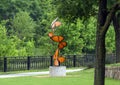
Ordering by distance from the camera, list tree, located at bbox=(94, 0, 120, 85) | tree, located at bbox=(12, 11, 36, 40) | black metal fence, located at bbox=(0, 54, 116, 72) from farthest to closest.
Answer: tree, located at bbox=(12, 11, 36, 40) → black metal fence, located at bbox=(0, 54, 116, 72) → tree, located at bbox=(94, 0, 120, 85)

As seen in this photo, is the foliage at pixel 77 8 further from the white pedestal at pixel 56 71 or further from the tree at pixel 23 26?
the tree at pixel 23 26

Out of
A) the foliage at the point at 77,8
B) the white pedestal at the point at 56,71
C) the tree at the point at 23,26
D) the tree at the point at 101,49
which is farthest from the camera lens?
the tree at the point at 23,26

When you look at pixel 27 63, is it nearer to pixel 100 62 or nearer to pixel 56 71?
pixel 56 71

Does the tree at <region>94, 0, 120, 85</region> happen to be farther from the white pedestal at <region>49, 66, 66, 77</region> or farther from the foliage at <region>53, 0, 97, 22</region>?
the white pedestal at <region>49, 66, 66, 77</region>

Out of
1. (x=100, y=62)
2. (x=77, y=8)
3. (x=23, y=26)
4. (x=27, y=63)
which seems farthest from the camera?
(x=23, y=26)

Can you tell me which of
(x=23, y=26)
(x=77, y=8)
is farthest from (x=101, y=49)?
(x=23, y=26)

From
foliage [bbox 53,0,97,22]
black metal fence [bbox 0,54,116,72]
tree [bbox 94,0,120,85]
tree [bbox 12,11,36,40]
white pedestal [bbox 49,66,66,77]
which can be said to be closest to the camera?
tree [bbox 94,0,120,85]

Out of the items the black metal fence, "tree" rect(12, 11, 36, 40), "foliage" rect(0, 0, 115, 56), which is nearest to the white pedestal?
"foliage" rect(0, 0, 115, 56)

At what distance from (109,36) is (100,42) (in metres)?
32.4

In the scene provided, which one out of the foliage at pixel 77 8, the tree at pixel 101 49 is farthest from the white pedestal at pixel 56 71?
the tree at pixel 101 49

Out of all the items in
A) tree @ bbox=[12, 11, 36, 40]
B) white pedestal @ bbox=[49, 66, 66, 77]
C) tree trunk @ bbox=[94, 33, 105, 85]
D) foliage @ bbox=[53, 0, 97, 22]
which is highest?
tree @ bbox=[12, 11, 36, 40]

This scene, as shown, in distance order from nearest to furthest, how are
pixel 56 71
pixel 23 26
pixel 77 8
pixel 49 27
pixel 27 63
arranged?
pixel 77 8 → pixel 56 71 → pixel 27 63 → pixel 49 27 → pixel 23 26

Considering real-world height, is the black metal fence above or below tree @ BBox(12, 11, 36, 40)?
below

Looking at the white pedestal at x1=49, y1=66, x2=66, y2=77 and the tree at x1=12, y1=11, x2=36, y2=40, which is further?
the tree at x1=12, y1=11, x2=36, y2=40
